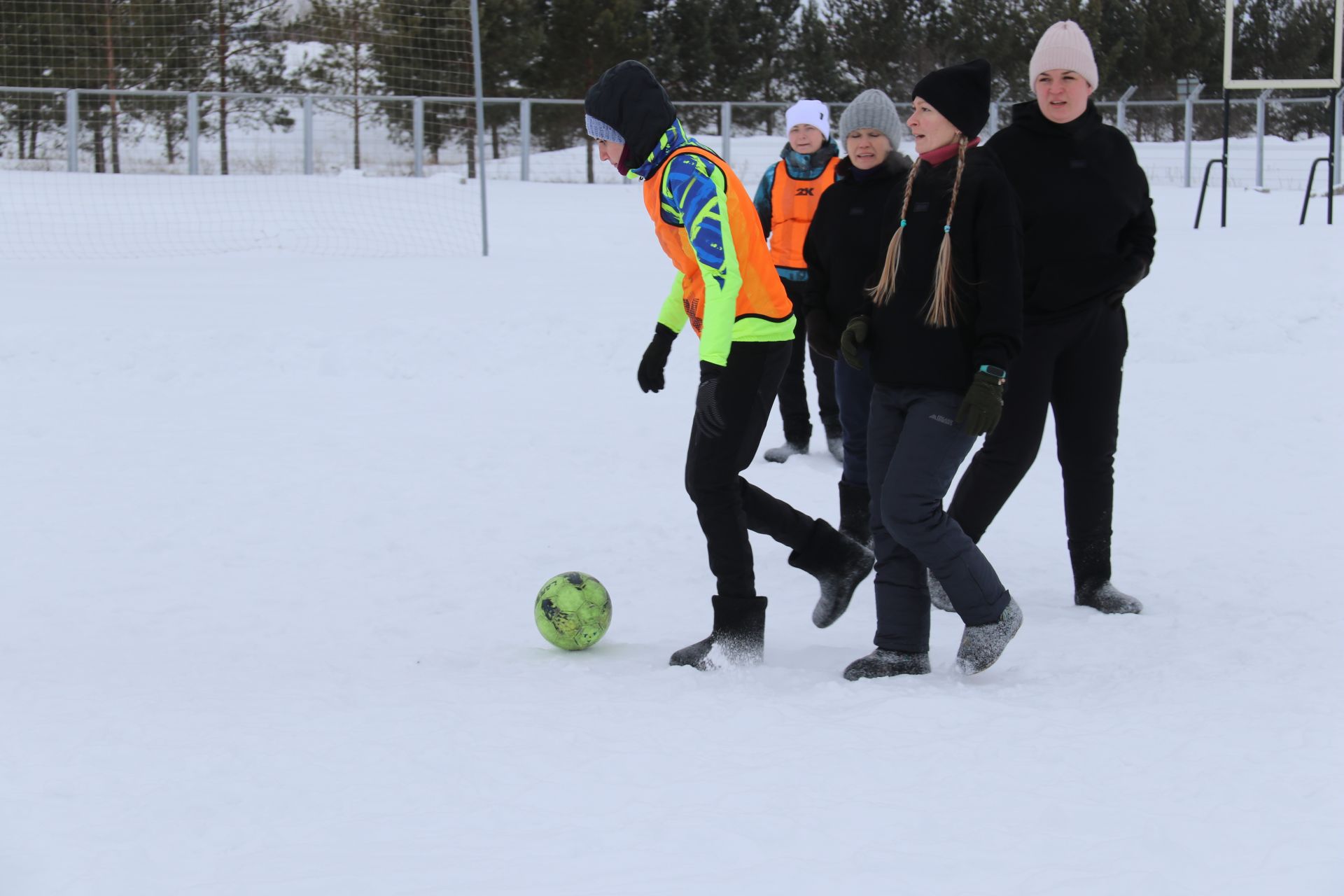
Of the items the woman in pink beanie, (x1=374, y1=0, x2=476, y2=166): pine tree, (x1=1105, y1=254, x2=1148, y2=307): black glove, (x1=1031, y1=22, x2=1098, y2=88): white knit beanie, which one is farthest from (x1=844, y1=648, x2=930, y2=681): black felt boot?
(x1=374, y1=0, x2=476, y2=166): pine tree

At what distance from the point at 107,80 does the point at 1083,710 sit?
22.1 metres

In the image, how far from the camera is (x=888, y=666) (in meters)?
3.86

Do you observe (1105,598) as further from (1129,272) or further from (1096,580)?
(1129,272)

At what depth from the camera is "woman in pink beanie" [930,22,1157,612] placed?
4.30m

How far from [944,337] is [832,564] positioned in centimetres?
104

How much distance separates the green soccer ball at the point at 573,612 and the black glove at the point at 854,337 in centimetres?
115

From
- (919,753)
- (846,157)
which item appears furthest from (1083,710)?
(846,157)

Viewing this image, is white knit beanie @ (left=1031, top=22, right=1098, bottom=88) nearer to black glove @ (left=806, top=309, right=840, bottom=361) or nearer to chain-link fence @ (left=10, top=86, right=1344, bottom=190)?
black glove @ (left=806, top=309, right=840, bottom=361)

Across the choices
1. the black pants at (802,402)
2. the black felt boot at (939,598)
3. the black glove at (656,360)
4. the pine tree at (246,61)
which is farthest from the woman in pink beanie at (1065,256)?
the pine tree at (246,61)

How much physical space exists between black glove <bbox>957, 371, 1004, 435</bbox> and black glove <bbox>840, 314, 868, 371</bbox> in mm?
386

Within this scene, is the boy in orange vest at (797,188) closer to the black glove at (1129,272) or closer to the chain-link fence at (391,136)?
the black glove at (1129,272)

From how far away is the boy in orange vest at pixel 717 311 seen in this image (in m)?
3.73

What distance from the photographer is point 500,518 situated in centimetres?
605

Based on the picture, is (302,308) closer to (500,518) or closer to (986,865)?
(500,518)
